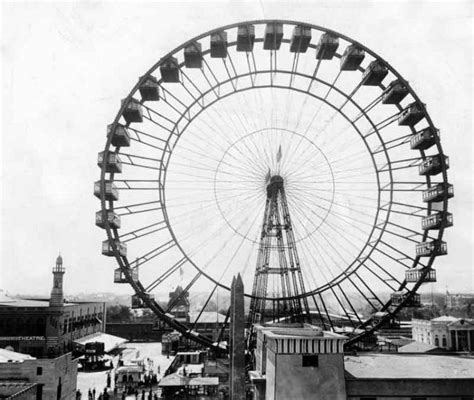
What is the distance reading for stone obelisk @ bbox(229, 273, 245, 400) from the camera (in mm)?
18125

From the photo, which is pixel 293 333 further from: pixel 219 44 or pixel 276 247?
pixel 219 44

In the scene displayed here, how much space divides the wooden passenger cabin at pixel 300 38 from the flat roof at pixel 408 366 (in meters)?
16.9

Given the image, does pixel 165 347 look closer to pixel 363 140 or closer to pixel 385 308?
pixel 385 308

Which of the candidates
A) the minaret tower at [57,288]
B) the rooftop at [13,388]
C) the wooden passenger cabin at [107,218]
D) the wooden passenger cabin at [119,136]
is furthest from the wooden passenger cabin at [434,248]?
the minaret tower at [57,288]

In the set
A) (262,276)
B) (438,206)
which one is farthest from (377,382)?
(438,206)

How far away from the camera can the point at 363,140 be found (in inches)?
1083

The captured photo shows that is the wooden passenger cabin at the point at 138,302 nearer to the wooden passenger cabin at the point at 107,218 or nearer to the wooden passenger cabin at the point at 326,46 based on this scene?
the wooden passenger cabin at the point at 107,218

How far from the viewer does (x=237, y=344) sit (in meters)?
18.5

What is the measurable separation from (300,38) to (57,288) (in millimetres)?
38289

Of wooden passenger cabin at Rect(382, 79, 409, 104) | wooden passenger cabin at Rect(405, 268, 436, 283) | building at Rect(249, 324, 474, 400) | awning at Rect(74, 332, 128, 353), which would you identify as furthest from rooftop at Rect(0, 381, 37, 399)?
awning at Rect(74, 332, 128, 353)

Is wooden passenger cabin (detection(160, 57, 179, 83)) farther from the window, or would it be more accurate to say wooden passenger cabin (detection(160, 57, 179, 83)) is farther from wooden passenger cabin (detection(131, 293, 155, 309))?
the window

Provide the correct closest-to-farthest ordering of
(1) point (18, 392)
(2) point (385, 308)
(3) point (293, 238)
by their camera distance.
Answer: (1) point (18, 392) < (3) point (293, 238) < (2) point (385, 308)

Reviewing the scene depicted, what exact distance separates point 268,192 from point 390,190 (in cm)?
760

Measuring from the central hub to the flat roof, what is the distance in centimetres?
927
